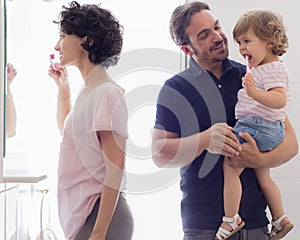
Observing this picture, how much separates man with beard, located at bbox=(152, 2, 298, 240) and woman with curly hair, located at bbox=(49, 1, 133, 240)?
0.43 ft

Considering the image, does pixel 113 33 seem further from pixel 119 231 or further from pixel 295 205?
pixel 295 205

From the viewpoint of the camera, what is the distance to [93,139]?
1250 mm

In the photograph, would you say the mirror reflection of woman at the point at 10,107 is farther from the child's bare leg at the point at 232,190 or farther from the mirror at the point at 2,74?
the child's bare leg at the point at 232,190

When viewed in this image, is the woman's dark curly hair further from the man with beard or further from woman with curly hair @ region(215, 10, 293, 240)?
woman with curly hair @ region(215, 10, 293, 240)

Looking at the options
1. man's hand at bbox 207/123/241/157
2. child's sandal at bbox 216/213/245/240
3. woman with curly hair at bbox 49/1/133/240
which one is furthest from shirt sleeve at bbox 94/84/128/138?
child's sandal at bbox 216/213/245/240

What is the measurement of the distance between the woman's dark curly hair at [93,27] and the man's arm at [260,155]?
0.41 metres

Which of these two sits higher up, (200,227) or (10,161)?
(10,161)

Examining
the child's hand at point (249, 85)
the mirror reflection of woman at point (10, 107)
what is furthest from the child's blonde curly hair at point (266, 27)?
the mirror reflection of woman at point (10, 107)

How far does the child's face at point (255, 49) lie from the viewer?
1325 mm

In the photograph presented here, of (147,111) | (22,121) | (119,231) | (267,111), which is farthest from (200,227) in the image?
(22,121)

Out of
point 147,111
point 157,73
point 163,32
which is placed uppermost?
point 163,32

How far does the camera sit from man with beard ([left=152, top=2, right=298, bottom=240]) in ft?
4.31

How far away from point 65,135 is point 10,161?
17 centimetres

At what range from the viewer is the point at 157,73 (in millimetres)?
1697
